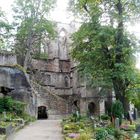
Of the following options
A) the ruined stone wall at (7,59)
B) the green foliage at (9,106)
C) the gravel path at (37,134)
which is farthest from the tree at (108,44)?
the ruined stone wall at (7,59)

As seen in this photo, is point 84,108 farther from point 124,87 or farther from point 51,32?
point 124,87

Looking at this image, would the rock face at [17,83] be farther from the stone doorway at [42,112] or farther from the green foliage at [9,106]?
the stone doorway at [42,112]

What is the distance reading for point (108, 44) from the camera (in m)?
31.3

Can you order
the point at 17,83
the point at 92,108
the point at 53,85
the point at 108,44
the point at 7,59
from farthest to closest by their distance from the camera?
the point at 53,85
the point at 92,108
the point at 7,59
the point at 17,83
the point at 108,44

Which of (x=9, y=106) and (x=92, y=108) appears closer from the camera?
(x=9, y=106)

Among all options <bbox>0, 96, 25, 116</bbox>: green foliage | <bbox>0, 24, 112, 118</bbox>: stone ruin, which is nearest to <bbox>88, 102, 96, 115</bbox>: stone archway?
<bbox>0, 24, 112, 118</bbox>: stone ruin

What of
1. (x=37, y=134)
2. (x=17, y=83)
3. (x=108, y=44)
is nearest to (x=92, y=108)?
(x=17, y=83)

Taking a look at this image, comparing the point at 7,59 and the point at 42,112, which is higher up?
the point at 7,59

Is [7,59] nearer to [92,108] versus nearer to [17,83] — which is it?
[17,83]

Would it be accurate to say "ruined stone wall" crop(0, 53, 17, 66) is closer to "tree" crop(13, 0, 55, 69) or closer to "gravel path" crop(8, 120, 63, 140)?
"tree" crop(13, 0, 55, 69)

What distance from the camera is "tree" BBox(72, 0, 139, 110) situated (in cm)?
3041

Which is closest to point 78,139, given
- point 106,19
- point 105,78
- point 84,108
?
point 105,78

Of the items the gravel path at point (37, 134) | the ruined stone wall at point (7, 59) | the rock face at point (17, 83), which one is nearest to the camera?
the gravel path at point (37, 134)

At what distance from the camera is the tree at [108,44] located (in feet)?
99.8
